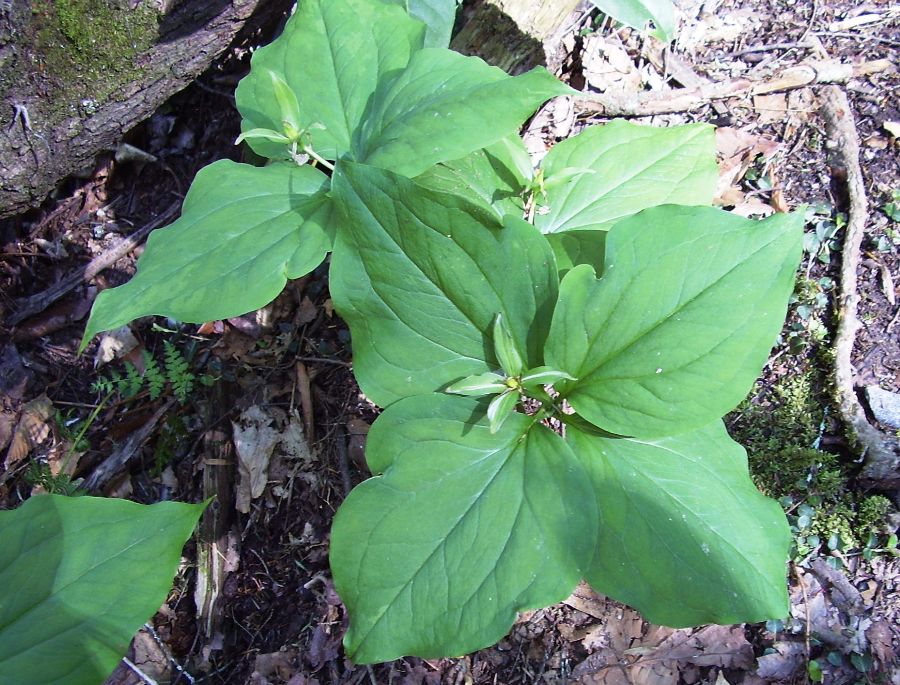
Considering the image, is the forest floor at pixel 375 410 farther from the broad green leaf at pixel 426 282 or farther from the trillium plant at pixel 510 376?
the broad green leaf at pixel 426 282

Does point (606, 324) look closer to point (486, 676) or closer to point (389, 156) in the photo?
point (389, 156)

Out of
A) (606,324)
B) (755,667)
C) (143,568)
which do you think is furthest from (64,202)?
(755,667)

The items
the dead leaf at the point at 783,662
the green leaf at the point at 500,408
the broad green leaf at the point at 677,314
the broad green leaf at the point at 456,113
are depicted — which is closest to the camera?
the broad green leaf at the point at 677,314

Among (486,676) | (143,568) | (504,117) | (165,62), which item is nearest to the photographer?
(143,568)

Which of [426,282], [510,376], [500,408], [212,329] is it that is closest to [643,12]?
[426,282]

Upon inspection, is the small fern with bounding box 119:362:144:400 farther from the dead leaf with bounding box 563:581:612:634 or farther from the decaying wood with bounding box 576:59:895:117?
the decaying wood with bounding box 576:59:895:117

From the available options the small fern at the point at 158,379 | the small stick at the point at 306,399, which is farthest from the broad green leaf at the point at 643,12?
the small fern at the point at 158,379
